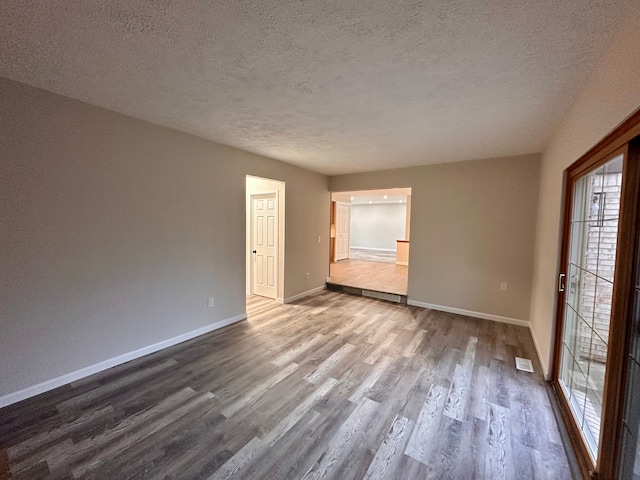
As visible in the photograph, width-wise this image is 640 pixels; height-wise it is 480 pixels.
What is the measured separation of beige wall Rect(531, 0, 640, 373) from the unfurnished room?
0.08 ft

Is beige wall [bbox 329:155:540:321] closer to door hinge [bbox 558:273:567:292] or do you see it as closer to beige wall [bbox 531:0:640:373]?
beige wall [bbox 531:0:640:373]

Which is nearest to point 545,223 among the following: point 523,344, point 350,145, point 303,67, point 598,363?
point 523,344

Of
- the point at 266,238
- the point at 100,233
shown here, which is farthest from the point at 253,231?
the point at 100,233

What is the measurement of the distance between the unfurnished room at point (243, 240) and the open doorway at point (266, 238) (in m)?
0.98

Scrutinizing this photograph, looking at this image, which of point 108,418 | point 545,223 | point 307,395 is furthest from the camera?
point 545,223

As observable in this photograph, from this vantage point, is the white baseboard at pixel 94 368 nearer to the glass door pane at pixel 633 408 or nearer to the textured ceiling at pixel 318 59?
the textured ceiling at pixel 318 59

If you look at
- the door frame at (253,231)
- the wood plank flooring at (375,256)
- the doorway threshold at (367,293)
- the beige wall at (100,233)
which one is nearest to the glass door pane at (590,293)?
the doorway threshold at (367,293)

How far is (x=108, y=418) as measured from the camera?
77.3 inches

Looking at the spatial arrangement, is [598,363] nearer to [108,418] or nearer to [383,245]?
[108,418]

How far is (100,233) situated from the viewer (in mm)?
2508

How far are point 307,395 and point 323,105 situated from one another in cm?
253

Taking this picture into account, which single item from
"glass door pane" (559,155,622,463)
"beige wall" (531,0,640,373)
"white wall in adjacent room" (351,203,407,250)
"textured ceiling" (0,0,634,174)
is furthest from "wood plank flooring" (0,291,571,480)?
"white wall in adjacent room" (351,203,407,250)

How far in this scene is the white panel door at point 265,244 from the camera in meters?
4.96

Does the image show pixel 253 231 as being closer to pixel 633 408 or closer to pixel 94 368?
pixel 94 368
